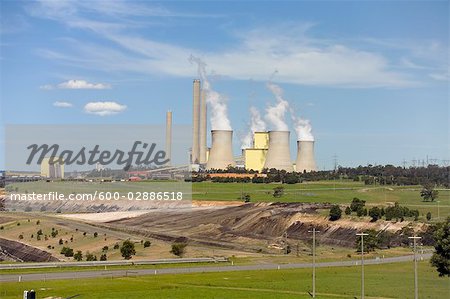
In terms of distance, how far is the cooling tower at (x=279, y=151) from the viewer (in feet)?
359

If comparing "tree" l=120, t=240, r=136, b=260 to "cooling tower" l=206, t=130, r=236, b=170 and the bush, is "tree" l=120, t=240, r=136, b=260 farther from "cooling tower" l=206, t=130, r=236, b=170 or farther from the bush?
"cooling tower" l=206, t=130, r=236, b=170

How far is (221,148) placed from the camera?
11362 centimetres

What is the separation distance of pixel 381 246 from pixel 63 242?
102 feet

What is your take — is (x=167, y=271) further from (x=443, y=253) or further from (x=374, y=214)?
(x=374, y=214)

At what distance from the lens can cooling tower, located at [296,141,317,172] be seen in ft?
369

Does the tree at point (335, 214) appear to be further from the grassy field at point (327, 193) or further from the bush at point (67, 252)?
the bush at point (67, 252)

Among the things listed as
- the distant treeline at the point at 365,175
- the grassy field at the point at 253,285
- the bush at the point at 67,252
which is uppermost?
the distant treeline at the point at 365,175

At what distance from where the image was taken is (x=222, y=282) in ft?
125

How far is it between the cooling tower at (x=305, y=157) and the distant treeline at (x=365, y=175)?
1.73 m

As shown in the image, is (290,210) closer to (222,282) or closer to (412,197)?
(412,197)

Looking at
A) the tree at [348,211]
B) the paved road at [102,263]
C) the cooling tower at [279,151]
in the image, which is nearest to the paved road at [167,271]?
the paved road at [102,263]

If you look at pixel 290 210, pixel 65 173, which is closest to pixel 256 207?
pixel 290 210

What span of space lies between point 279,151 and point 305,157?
560cm

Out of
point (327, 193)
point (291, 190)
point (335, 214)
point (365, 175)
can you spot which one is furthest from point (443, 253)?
point (365, 175)
